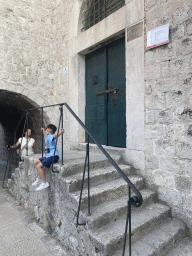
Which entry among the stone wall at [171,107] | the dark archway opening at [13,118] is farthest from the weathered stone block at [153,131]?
the dark archway opening at [13,118]

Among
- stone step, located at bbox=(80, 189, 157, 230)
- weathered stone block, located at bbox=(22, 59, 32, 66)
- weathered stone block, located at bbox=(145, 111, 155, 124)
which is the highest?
weathered stone block, located at bbox=(22, 59, 32, 66)

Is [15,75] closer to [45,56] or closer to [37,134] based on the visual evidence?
[45,56]

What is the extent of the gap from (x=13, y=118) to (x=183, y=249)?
704 cm

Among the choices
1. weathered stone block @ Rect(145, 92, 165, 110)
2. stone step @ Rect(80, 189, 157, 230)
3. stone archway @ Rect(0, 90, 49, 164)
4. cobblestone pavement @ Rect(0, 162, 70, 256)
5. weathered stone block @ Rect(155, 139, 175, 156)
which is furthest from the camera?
stone archway @ Rect(0, 90, 49, 164)

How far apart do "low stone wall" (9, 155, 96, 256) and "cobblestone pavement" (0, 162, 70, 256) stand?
9 centimetres

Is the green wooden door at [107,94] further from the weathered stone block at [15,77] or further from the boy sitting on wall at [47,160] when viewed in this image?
the weathered stone block at [15,77]

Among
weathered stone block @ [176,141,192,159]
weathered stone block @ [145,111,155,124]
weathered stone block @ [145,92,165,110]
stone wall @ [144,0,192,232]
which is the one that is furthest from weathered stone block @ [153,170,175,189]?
weathered stone block @ [145,92,165,110]

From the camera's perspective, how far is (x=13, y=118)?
24.2 ft

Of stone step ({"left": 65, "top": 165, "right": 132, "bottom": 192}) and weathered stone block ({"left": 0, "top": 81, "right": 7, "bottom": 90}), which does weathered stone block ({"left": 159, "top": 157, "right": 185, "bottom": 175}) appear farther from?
weathered stone block ({"left": 0, "top": 81, "right": 7, "bottom": 90})

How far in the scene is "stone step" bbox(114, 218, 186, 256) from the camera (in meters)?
1.81

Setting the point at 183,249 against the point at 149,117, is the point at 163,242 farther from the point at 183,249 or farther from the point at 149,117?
the point at 149,117

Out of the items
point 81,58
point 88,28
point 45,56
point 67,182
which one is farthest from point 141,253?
point 45,56

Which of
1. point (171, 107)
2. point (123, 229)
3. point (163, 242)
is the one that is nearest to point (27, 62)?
point (171, 107)

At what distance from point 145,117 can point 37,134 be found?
13.8ft
